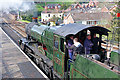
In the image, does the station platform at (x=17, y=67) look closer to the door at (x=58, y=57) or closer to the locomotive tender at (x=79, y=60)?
the locomotive tender at (x=79, y=60)

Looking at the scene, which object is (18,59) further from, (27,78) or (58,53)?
(58,53)

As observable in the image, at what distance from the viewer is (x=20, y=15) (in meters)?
59.8

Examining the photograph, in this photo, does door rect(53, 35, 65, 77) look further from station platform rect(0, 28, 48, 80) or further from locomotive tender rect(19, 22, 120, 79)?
station platform rect(0, 28, 48, 80)

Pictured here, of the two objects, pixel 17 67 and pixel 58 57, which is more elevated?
pixel 58 57

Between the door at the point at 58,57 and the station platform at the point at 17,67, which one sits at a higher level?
the door at the point at 58,57

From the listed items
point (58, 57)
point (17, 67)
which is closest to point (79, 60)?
point (58, 57)

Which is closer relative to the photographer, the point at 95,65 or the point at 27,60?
the point at 95,65

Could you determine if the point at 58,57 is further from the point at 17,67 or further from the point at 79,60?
the point at 17,67

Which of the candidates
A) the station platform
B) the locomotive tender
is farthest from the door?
the station platform

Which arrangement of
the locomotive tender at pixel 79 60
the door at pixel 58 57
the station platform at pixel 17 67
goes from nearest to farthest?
the locomotive tender at pixel 79 60 → the door at pixel 58 57 → the station platform at pixel 17 67

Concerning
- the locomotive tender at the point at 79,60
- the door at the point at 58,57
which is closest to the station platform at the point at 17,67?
the locomotive tender at the point at 79,60

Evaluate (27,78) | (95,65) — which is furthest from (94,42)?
(27,78)

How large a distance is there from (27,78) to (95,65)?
16.8ft

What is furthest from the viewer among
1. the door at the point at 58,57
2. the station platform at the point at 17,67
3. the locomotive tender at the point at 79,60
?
the station platform at the point at 17,67
